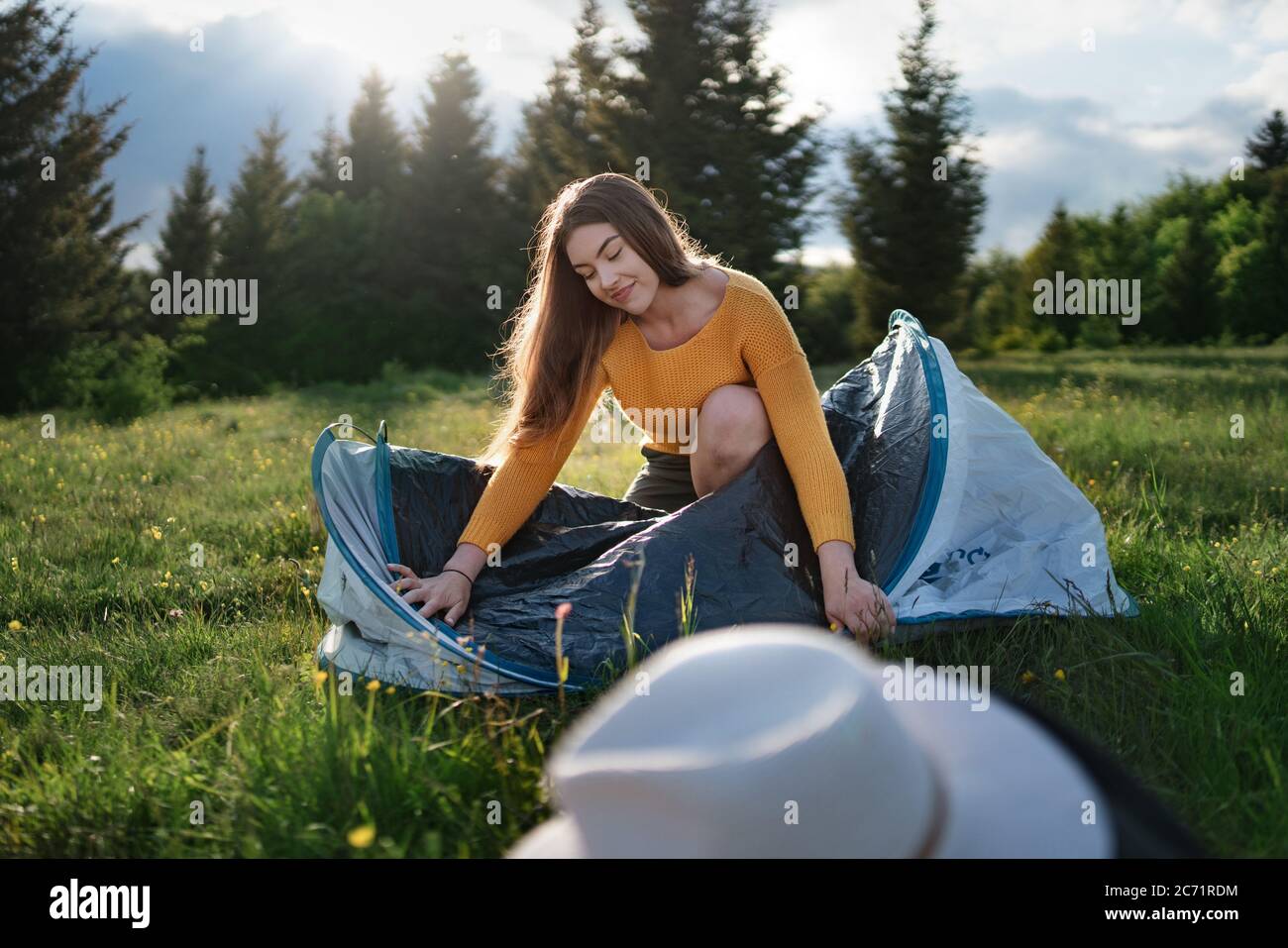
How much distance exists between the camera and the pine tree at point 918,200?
17766 mm

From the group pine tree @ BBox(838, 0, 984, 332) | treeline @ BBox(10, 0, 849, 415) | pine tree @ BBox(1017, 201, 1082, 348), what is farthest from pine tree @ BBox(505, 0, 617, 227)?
pine tree @ BBox(1017, 201, 1082, 348)

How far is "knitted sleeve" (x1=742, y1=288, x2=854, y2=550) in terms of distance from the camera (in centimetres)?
263

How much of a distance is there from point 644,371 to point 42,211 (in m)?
14.5

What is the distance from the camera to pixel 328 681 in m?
2.40

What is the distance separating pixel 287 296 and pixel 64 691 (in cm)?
2419

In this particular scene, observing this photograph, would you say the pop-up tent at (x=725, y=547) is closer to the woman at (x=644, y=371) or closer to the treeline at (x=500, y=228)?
the woman at (x=644, y=371)

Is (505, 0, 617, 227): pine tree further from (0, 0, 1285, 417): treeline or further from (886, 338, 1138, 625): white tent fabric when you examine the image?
(886, 338, 1138, 625): white tent fabric

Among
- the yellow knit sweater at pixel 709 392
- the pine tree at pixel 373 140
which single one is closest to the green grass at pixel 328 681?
the yellow knit sweater at pixel 709 392

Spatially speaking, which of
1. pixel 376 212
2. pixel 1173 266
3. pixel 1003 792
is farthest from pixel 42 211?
pixel 1173 266

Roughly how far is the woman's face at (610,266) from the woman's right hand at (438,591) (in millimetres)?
897

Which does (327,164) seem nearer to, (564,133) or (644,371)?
(564,133)

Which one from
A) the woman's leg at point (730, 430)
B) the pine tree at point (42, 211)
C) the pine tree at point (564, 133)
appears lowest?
the woman's leg at point (730, 430)

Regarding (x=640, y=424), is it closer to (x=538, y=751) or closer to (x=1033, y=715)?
(x=538, y=751)
